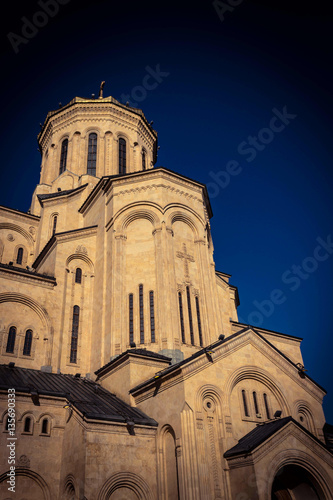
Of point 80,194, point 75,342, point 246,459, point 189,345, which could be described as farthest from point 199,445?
point 80,194

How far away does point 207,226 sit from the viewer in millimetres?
28141

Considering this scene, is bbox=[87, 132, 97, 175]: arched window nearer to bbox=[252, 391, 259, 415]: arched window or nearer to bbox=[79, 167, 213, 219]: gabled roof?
bbox=[79, 167, 213, 219]: gabled roof

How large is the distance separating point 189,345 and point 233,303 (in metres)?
9.99

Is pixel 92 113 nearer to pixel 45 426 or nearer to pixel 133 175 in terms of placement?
pixel 133 175

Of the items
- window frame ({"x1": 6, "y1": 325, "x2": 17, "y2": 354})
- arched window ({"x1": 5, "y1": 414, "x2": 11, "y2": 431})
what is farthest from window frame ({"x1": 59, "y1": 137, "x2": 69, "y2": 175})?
arched window ({"x1": 5, "y1": 414, "x2": 11, "y2": 431})

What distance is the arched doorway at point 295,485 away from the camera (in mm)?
15797

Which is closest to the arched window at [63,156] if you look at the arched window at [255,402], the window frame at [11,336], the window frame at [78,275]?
the window frame at [78,275]

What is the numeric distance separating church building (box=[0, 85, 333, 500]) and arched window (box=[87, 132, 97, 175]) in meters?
0.13

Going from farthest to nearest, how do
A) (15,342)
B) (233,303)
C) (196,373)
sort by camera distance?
(233,303) → (15,342) → (196,373)

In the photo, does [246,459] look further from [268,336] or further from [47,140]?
[47,140]

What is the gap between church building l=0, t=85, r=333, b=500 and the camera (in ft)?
50.5

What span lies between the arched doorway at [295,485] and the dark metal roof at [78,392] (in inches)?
216

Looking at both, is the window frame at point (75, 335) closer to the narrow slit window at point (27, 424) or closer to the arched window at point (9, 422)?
the narrow slit window at point (27, 424)

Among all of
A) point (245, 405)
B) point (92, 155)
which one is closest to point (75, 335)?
point (245, 405)
